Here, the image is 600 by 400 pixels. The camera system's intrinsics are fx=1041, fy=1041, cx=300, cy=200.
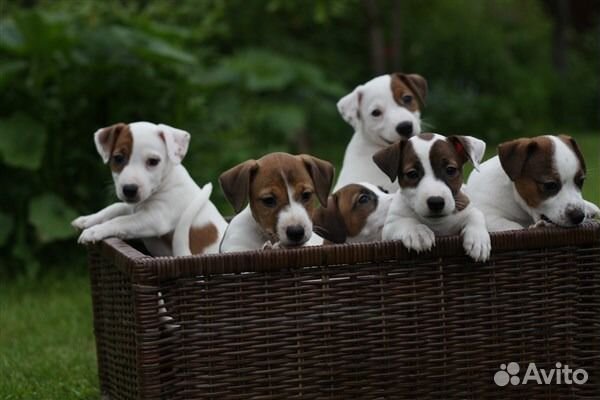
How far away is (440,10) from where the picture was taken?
15.4 meters

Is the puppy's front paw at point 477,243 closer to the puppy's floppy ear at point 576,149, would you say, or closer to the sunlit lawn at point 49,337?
the puppy's floppy ear at point 576,149

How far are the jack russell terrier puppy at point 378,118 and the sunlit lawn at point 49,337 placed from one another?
983 mm

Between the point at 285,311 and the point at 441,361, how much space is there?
2.28 ft

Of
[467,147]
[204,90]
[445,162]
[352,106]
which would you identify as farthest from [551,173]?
[204,90]

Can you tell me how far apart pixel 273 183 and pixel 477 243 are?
0.85m

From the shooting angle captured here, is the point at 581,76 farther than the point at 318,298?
Yes

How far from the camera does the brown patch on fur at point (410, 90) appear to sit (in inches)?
215

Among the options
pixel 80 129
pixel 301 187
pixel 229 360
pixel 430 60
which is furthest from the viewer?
pixel 430 60

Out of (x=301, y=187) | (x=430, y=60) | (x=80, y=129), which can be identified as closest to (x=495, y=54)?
(x=430, y=60)

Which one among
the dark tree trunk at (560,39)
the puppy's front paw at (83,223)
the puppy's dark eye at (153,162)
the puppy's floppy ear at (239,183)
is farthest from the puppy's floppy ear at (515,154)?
the dark tree trunk at (560,39)

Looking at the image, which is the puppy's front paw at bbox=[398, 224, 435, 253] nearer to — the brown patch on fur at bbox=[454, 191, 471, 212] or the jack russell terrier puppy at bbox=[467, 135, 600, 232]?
the brown patch on fur at bbox=[454, 191, 471, 212]

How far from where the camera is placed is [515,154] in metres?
4.28

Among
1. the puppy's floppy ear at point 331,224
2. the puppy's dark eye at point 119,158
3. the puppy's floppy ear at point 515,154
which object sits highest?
the puppy's dark eye at point 119,158

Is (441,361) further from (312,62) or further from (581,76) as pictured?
(581,76)
